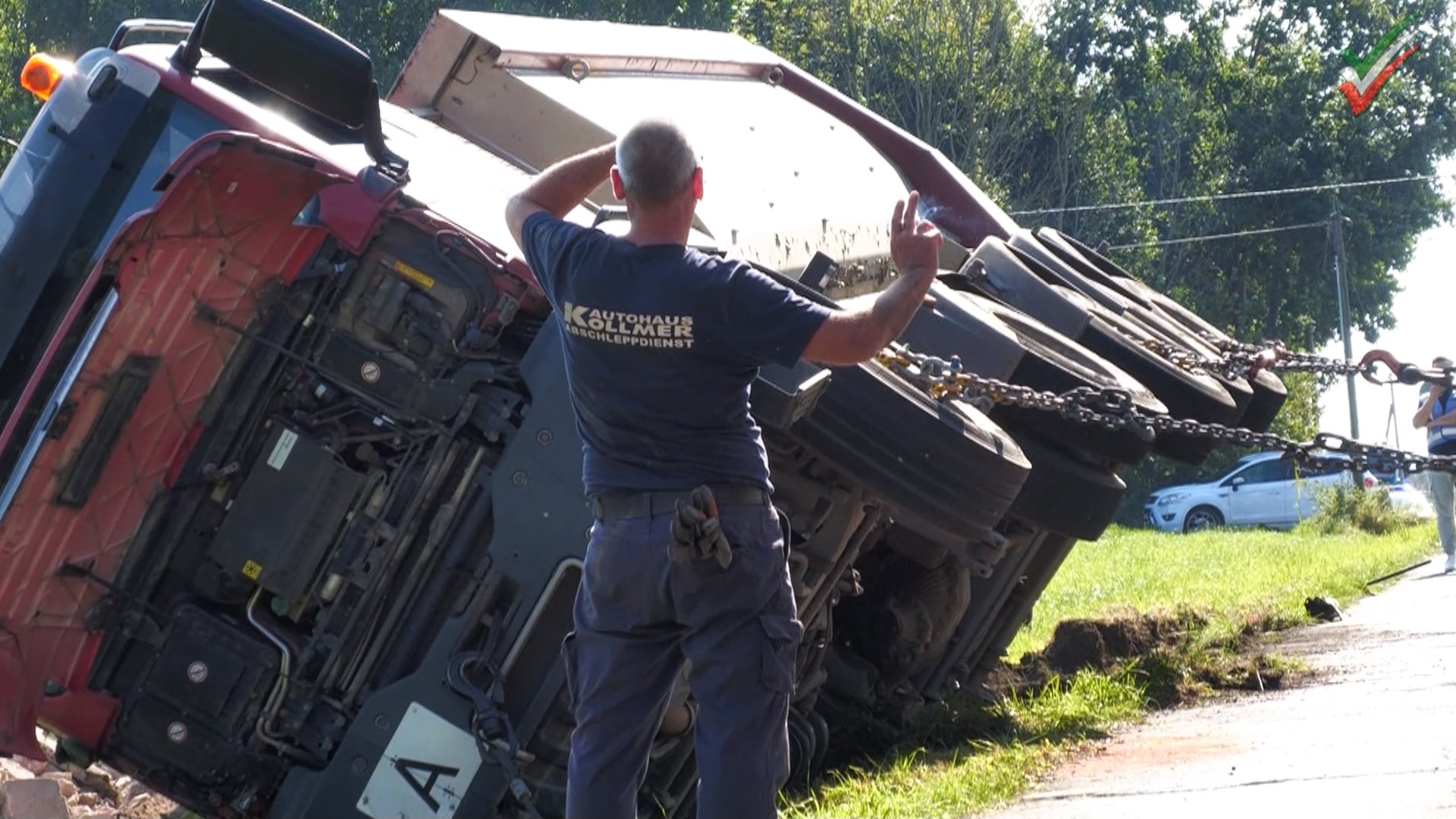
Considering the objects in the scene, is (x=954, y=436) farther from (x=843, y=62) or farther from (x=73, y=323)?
(x=843, y=62)

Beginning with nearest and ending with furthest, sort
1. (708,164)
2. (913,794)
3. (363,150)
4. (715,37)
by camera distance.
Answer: (363,150) < (913,794) < (708,164) < (715,37)

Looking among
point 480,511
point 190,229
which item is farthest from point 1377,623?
point 190,229

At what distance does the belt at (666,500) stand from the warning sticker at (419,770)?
1177 mm

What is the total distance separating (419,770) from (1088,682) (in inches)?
137

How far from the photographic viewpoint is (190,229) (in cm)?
536

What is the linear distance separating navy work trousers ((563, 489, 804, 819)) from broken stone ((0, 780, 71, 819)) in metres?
2.73

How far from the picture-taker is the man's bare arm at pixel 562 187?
4723 mm

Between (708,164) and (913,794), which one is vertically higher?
(708,164)

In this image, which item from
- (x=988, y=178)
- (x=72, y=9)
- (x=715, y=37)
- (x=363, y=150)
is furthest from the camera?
(x=988, y=178)

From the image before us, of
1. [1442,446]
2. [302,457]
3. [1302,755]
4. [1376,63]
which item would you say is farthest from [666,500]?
[1376,63]

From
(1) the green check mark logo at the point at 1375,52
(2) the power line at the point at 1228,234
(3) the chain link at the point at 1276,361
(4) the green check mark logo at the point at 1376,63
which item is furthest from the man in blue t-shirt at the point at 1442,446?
(1) the green check mark logo at the point at 1375,52

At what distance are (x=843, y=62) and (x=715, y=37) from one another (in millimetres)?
28197

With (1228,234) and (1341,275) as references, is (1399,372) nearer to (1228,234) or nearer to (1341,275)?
(1341,275)

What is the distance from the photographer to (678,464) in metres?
4.29
